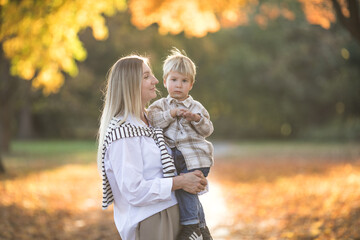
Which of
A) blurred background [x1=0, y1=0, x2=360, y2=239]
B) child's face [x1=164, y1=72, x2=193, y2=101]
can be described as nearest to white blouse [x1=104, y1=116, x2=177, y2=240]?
child's face [x1=164, y1=72, x2=193, y2=101]

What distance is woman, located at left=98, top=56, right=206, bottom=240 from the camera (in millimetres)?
2779

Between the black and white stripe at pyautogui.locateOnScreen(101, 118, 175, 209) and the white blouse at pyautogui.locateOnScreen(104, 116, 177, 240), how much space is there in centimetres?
3

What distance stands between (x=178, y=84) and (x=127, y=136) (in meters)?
0.66

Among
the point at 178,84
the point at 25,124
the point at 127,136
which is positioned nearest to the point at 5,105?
the point at 25,124

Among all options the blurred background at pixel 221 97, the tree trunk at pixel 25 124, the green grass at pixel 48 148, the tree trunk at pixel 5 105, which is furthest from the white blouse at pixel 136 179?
the tree trunk at pixel 25 124

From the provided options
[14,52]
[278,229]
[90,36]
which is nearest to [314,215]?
[278,229]

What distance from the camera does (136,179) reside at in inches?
108

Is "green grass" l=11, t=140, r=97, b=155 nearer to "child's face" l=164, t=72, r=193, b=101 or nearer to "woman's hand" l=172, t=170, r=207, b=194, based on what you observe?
"child's face" l=164, t=72, r=193, b=101

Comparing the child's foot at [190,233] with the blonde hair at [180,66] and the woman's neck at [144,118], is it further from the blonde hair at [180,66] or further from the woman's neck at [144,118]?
the blonde hair at [180,66]

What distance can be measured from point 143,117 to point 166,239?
0.82m

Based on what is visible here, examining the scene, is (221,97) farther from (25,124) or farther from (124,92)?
(124,92)

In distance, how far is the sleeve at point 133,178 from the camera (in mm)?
2746

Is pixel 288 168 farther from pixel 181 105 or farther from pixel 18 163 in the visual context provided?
pixel 181 105

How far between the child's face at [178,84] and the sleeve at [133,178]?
587mm
